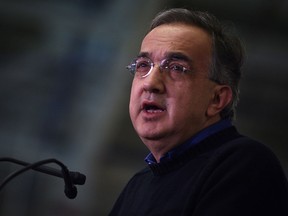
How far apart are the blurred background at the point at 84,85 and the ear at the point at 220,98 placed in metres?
2.17

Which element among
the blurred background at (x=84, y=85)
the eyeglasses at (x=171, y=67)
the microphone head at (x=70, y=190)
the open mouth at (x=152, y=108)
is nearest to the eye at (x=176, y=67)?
the eyeglasses at (x=171, y=67)

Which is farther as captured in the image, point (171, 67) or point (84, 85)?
point (84, 85)

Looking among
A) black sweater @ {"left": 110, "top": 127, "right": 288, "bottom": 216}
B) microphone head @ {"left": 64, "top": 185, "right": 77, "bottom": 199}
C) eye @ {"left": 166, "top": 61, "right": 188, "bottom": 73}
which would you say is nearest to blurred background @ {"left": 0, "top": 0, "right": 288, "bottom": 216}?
eye @ {"left": 166, "top": 61, "right": 188, "bottom": 73}

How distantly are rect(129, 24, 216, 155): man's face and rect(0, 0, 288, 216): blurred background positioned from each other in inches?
84.8

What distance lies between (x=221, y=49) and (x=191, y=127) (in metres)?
0.23

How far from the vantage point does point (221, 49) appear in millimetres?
1471

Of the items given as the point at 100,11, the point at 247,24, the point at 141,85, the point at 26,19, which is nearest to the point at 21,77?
the point at 26,19

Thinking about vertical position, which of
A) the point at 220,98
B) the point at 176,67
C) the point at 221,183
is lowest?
the point at 221,183

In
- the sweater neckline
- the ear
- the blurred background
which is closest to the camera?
the sweater neckline

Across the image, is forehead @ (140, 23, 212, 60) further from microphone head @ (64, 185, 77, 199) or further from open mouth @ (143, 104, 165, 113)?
microphone head @ (64, 185, 77, 199)

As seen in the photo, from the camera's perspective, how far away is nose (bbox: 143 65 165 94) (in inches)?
54.2

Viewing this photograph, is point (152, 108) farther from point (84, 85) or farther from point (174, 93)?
point (84, 85)

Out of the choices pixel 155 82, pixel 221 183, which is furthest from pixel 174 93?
pixel 221 183

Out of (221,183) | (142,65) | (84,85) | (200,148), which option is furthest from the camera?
(84,85)
